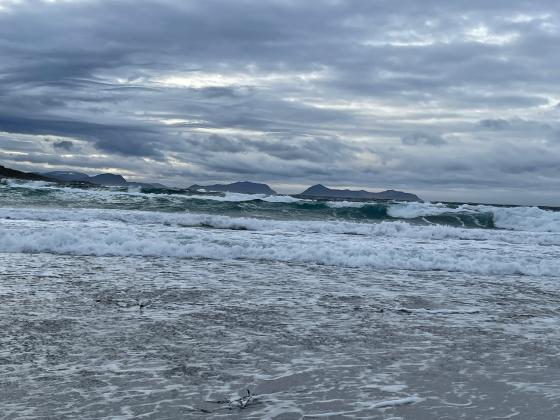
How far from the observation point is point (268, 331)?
6.36 meters

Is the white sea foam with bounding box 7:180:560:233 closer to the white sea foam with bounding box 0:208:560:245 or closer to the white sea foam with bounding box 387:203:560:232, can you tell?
the white sea foam with bounding box 387:203:560:232

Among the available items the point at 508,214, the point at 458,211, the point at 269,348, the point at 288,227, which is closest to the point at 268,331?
the point at 269,348

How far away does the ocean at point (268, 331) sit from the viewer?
14.0ft

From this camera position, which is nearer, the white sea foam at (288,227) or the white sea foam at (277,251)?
the white sea foam at (277,251)

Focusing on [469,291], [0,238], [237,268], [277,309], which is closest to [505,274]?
[469,291]

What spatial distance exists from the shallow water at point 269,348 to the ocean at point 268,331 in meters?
0.02

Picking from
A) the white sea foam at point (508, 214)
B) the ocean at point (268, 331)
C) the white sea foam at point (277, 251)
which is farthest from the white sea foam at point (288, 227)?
the white sea foam at point (508, 214)

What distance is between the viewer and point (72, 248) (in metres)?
13.2

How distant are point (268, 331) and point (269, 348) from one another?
2.23 feet

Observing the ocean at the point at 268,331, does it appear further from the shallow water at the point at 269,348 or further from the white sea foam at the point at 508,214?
the white sea foam at the point at 508,214

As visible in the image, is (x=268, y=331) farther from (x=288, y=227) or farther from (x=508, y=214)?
(x=508, y=214)

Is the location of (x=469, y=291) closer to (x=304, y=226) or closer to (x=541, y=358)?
(x=541, y=358)

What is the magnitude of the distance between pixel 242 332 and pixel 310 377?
161cm

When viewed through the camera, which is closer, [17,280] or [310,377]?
[310,377]
